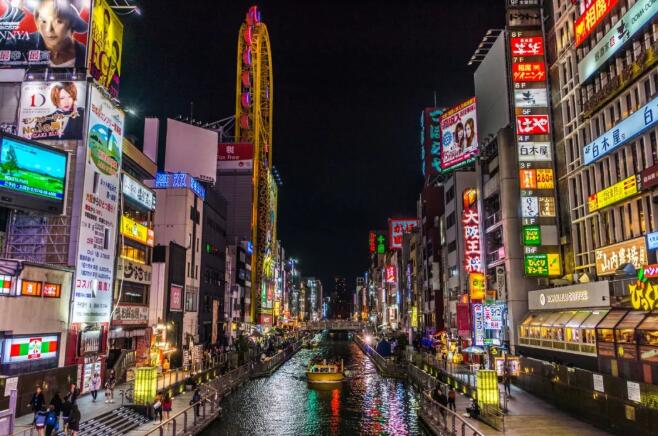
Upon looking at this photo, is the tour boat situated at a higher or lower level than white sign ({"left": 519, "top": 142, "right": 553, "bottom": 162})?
lower

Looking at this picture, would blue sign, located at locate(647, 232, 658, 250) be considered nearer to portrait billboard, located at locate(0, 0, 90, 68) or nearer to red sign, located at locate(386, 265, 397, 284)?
portrait billboard, located at locate(0, 0, 90, 68)

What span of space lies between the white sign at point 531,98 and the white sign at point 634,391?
25.5 metres

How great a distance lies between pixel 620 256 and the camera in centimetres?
3297

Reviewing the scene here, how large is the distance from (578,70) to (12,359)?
133 ft

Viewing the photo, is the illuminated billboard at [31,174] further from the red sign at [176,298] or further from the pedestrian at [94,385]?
the red sign at [176,298]

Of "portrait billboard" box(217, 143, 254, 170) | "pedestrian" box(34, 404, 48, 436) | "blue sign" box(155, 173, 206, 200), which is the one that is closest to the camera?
"pedestrian" box(34, 404, 48, 436)

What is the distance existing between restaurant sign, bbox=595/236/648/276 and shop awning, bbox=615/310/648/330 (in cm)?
446

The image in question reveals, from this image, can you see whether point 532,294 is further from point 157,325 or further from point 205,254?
point 205,254

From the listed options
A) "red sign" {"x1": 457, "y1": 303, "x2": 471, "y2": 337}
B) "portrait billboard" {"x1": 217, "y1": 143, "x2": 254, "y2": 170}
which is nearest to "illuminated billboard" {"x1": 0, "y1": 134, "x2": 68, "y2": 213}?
"red sign" {"x1": 457, "y1": 303, "x2": 471, "y2": 337}

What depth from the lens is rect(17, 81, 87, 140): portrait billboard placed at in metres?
36.3

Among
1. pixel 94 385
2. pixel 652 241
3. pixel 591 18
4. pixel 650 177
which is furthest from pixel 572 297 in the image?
pixel 94 385

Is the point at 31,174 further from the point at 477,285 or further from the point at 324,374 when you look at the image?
the point at 477,285

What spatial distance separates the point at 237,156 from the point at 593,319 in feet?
301

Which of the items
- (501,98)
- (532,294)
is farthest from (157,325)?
(501,98)
